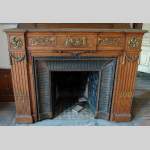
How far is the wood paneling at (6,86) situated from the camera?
2701 mm

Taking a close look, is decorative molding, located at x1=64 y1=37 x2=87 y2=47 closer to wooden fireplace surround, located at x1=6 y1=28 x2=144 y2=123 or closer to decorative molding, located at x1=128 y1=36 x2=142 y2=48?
wooden fireplace surround, located at x1=6 y1=28 x2=144 y2=123

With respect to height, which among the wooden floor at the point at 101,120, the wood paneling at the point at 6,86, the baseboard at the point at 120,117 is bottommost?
the wooden floor at the point at 101,120

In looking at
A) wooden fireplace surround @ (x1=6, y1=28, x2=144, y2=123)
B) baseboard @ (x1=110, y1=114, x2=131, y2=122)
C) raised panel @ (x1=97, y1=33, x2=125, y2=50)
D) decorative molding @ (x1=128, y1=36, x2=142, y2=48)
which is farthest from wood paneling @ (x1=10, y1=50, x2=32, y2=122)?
decorative molding @ (x1=128, y1=36, x2=142, y2=48)

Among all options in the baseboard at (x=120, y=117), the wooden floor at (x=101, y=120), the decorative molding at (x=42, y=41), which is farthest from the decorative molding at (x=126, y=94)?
the decorative molding at (x=42, y=41)

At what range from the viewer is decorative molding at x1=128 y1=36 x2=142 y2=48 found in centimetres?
209

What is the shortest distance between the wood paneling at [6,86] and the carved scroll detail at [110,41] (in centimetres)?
148

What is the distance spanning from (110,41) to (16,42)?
1101 mm

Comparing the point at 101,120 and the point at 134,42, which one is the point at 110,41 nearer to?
the point at 134,42

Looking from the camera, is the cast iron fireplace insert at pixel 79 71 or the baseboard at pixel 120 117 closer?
the cast iron fireplace insert at pixel 79 71

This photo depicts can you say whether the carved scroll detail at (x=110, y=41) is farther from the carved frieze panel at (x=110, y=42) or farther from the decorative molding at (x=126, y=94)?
the decorative molding at (x=126, y=94)

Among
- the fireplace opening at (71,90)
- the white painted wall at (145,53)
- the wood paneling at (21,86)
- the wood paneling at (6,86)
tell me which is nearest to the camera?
the wood paneling at (21,86)

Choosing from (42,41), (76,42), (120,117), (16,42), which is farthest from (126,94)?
(16,42)

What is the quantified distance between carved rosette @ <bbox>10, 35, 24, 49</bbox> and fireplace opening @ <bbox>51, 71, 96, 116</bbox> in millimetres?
866

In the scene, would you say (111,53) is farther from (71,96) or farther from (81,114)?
(71,96)
